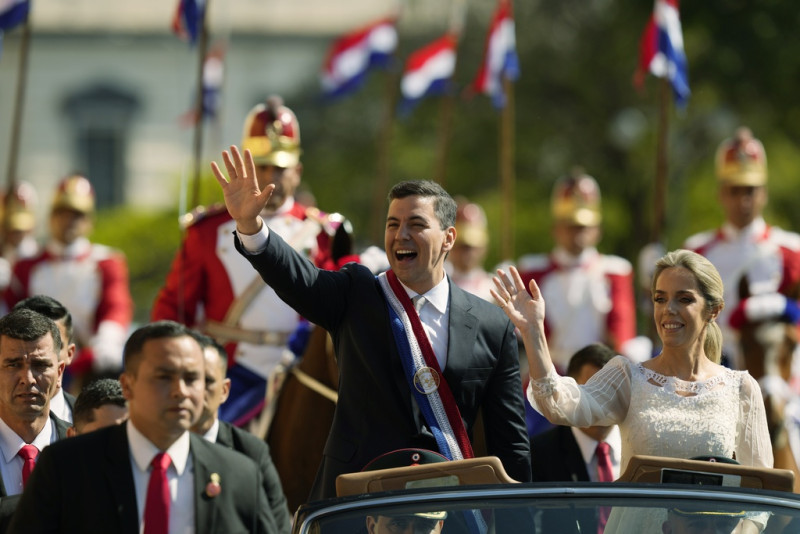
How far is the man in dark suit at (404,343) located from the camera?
602 cm

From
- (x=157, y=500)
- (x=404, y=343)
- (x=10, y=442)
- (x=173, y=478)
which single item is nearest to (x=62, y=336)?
(x=10, y=442)

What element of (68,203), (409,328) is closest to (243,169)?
(409,328)

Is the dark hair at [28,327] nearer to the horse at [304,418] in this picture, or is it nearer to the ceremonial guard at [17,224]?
the horse at [304,418]

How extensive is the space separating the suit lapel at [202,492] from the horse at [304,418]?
2158 mm

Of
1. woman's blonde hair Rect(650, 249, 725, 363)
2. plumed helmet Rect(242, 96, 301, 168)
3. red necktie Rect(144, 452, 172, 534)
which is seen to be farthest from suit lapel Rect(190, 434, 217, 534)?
plumed helmet Rect(242, 96, 301, 168)

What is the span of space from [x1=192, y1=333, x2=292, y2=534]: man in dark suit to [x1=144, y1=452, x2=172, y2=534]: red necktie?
0.64 meters

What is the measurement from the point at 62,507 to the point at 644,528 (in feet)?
5.75

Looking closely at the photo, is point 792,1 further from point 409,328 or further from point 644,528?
point 644,528

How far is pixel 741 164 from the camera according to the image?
38.0ft

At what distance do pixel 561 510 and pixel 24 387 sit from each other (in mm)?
2406

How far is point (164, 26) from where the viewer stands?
173 ft

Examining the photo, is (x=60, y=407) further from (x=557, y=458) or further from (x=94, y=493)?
(x=557, y=458)

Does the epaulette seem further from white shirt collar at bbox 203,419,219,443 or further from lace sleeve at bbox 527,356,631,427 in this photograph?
lace sleeve at bbox 527,356,631,427

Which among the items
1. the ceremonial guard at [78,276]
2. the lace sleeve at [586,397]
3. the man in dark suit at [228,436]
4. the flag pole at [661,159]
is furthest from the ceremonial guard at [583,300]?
the lace sleeve at [586,397]
